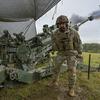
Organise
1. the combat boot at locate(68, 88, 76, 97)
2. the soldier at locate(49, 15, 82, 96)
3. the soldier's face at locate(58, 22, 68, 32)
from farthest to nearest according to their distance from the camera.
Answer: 1. the combat boot at locate(68, 88, 76, 97)
2. the soldier at locate(49, 15, 82, 96)
3. the soldier's face at locate(58, 22, 68, 32)

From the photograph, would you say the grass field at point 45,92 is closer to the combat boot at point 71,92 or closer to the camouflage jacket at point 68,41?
the combat boot at point 71,92

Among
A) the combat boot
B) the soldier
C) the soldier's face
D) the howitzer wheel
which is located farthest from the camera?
the howitzer wheel

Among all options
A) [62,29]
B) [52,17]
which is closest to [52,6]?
[52,17]

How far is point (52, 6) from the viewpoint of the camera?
11.1m

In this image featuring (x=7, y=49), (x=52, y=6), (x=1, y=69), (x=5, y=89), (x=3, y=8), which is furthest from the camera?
(x=52, y=6)

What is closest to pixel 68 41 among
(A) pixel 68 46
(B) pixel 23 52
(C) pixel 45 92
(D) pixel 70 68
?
(A) pixel 68 46

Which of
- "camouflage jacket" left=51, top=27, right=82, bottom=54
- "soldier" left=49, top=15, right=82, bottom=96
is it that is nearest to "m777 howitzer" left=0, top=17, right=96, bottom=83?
"soldier" left=49, top=15, right=82, bottom=96

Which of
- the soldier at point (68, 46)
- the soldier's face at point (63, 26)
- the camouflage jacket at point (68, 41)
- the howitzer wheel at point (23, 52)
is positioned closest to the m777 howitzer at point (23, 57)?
the howitzer wheel at point (23, 52)

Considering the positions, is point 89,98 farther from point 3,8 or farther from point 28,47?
point 3,8

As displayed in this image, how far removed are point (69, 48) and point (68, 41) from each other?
6.3 inches

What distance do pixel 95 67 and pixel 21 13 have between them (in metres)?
2.54

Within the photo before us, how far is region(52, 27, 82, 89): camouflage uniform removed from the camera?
8172 mm

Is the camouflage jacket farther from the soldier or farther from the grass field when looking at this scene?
the grass field

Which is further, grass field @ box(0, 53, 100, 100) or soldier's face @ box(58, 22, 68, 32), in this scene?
grass field @ box(0, 53, 100, 100)
